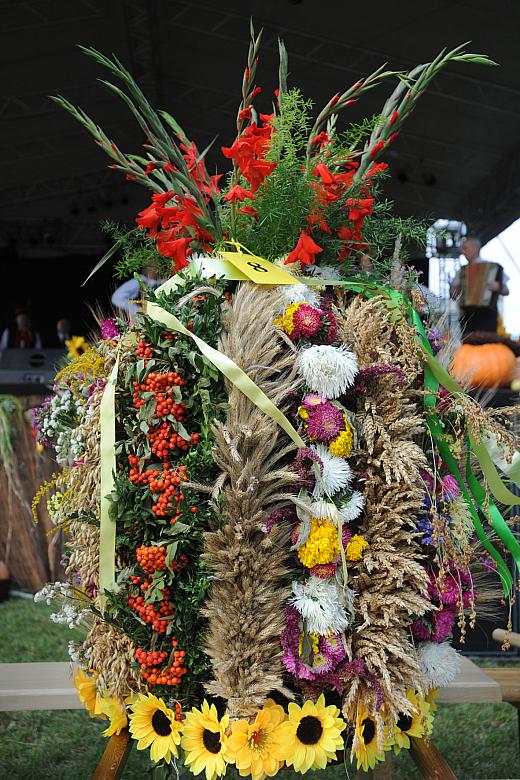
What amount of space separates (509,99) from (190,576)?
22.7 feet

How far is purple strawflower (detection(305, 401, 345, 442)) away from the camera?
136cm

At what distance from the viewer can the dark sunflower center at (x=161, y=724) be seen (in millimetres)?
1374

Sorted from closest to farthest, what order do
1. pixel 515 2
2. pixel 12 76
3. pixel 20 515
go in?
pixel 20 515, pixel 515 2, pixel 12 76

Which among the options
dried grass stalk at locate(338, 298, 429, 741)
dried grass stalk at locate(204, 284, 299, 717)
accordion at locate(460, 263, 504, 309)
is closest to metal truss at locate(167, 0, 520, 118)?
accordion at locate(460, 263, 504, 309)

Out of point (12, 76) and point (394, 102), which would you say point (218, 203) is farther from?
point (12, 76)

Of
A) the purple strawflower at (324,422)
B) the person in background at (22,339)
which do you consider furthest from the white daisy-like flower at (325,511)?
the person in background at (22,339)

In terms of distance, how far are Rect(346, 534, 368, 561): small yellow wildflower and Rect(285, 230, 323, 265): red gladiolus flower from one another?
52 cm

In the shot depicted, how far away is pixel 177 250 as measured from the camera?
157 cm

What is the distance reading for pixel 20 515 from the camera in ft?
14.9

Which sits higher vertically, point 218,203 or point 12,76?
point 12,76

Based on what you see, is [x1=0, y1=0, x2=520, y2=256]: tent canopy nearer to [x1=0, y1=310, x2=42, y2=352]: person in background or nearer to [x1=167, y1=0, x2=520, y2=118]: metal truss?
[x1=167, y1=0, x2=520, y2=118]: metal truss

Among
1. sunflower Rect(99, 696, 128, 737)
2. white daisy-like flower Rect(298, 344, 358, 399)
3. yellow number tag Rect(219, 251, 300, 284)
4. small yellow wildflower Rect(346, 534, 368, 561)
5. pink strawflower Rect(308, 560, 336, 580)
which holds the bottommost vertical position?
sunflower Rect(99, 696, 128, 737)

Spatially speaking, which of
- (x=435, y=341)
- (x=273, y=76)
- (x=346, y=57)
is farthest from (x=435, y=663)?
(x=273, y=76)

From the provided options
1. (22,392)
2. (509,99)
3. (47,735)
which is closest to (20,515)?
(22,392)
